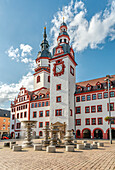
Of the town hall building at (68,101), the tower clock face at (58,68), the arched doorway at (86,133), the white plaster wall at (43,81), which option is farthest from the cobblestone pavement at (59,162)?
the white plaster wall at (43,81)

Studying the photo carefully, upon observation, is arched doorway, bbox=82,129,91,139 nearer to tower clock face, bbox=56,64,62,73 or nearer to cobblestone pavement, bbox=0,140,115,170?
tower clock face, bbox=56,64,62,73

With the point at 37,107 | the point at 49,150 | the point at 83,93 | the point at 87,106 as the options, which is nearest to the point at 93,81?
the point at 83,93

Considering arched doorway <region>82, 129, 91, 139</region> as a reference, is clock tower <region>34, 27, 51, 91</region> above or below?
above

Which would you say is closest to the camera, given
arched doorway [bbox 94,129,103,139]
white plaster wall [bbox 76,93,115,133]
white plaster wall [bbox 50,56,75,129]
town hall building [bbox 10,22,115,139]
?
white plaster wall [bbox 76,93,115,133]

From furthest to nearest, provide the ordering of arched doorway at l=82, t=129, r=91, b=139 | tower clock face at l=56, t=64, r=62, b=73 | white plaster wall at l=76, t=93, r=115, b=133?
tower clock face at l=56, t=64, r=62, b=73
arched doorway at l=82, t=129, r=91, b=139
white plaster wall at l=76, t=93, r=115, b=133

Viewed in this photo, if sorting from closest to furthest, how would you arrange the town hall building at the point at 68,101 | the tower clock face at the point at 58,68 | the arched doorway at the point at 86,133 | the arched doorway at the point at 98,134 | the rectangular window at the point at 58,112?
1. the arched doorway at the point at 98,134
2. the town hall building at the point at 68,101
3. the rectangular window at the point at 58,112
4. the arched doorway at the point at 86,133
5. the tower clock face at the point at 58,68

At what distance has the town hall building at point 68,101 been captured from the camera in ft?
123

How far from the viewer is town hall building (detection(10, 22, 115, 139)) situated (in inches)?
1471

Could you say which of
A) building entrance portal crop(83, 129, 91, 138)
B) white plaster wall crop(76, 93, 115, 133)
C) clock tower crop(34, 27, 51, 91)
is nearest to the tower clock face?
white plaster wall crop(76, 93, 115, 133)

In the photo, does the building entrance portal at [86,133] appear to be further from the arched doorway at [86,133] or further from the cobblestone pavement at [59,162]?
the cobblestone pavement at [59,162]

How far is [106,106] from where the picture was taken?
36.3m

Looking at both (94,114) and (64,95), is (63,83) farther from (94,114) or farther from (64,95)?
(94,114)

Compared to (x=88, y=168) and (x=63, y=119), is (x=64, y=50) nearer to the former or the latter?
(x=63, y=119)

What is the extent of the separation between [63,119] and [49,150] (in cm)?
2274
